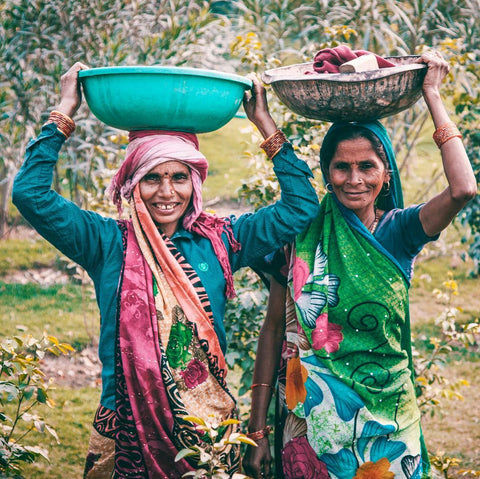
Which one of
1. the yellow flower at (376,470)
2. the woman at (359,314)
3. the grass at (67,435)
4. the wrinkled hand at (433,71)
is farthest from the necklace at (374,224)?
the grass at (67,435)

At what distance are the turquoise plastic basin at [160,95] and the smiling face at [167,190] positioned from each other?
172 millimetres

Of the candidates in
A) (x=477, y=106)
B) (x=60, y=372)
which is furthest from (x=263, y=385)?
(x=477, y=106)

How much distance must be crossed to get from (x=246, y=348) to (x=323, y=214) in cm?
119

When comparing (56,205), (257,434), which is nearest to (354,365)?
(257,434)

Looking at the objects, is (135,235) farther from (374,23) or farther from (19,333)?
(374,23)

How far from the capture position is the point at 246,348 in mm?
3627

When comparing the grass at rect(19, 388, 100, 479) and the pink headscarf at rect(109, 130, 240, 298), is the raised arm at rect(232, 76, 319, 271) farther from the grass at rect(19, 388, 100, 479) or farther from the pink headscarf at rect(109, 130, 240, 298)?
the grass at rect(19, 388, 100, 479)

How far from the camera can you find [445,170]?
2.46 m

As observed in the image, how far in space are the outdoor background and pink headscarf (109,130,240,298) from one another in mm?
983

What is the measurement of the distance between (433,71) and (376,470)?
1555mm

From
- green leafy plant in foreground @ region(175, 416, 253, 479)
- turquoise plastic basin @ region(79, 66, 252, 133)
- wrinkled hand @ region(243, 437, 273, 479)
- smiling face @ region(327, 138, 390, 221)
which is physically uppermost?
turquoise plastic basin @ region(79, 66, 252, 133)

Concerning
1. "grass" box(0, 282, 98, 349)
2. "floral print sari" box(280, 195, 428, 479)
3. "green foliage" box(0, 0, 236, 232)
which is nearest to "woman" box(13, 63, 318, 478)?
"floral print sari" box(280, 195, 428, 479)

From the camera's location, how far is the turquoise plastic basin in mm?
2314

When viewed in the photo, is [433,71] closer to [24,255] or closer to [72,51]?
[72,51]
